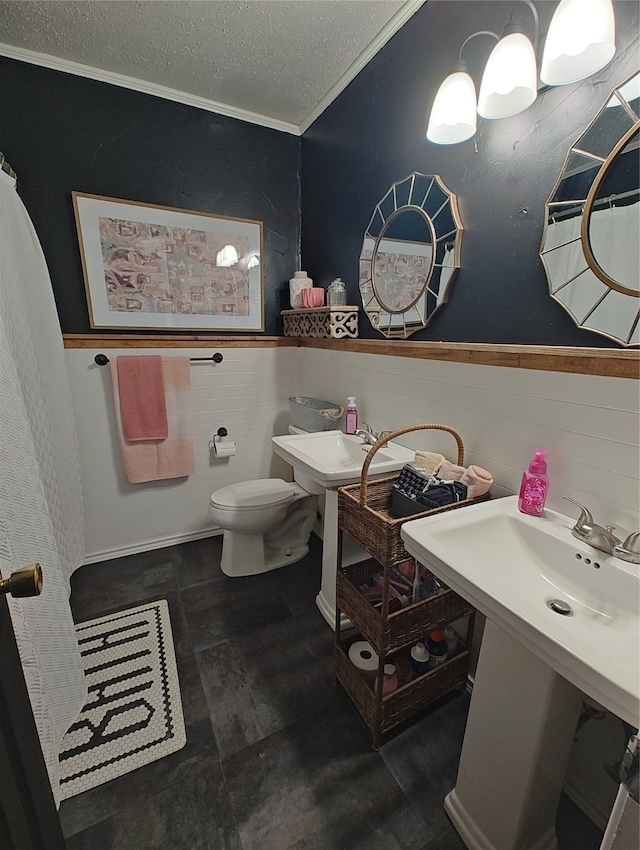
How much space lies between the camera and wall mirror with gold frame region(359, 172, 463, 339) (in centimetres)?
129

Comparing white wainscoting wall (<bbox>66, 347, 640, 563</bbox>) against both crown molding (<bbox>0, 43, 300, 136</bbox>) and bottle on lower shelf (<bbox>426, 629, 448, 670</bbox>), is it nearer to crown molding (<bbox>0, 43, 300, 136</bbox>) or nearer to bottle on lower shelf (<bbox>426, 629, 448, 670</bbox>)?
bottle on lower shelf (<bbox>426, 629, 448, 670</bbox>)

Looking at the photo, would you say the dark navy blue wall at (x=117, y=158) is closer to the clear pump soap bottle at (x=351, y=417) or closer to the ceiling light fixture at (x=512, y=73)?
the clear pump soap bottle at (x=351, y=417)

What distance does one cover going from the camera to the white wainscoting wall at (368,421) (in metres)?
0.91

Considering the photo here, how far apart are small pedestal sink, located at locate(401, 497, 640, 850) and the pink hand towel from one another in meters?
1.60

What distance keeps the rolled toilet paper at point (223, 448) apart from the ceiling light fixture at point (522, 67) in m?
1.73

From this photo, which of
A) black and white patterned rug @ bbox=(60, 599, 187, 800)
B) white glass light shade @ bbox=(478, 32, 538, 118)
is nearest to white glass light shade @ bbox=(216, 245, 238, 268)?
white glass light shade @ bbox=(478, 32, 538, 118)

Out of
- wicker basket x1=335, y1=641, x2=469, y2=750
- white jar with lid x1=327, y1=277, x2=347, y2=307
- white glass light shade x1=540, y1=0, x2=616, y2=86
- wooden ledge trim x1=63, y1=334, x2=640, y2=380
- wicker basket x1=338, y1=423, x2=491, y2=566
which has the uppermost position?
white glass light shade x1=540, y1=0, x2=616, y2=86

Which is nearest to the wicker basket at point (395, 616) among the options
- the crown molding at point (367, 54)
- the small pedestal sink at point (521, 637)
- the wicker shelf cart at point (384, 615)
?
the wicker shelf cart at point (384, 615)

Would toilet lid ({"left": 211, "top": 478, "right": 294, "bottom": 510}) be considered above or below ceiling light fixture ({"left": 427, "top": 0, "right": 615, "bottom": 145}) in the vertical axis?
below

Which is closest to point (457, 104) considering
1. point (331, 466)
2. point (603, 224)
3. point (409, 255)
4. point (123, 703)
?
point (409, 255)

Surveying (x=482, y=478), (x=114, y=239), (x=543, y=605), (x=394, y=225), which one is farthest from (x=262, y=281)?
(x=543, y=605)

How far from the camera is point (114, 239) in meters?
1.82

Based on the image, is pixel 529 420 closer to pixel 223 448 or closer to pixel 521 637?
pixel 521 637

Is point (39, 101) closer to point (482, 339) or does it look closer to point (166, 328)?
point (166, 328)
